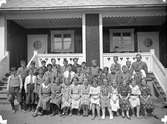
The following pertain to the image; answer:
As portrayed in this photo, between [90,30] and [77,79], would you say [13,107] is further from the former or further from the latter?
[90,30]

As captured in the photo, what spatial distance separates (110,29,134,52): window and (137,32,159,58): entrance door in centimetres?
47

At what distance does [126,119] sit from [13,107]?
3.93 metres

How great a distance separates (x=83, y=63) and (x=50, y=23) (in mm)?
4857

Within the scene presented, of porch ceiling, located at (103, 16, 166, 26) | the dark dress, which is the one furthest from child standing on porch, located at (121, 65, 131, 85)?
porch ceiling, located at (103, 16, 166, 26)

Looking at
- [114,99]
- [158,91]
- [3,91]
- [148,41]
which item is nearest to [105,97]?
[114,99]

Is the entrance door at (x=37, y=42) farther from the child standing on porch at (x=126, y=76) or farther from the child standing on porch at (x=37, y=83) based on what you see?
the child standing on porch at (x=126, y=76)

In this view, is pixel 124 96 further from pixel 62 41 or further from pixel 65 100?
pixel 62 41

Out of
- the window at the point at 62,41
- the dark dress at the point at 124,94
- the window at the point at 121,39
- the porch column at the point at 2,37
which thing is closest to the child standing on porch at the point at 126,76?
the dark dress at the point at 124,94

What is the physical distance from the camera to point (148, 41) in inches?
488

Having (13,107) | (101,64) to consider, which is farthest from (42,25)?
(13,107)

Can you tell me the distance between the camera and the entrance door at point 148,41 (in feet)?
40.4

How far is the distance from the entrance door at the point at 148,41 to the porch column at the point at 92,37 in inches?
145

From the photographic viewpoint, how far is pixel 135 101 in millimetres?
6719

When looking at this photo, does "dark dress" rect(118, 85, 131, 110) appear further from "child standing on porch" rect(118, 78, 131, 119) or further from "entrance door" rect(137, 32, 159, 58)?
"entrance door" rect(137, 32, 159, 58)
